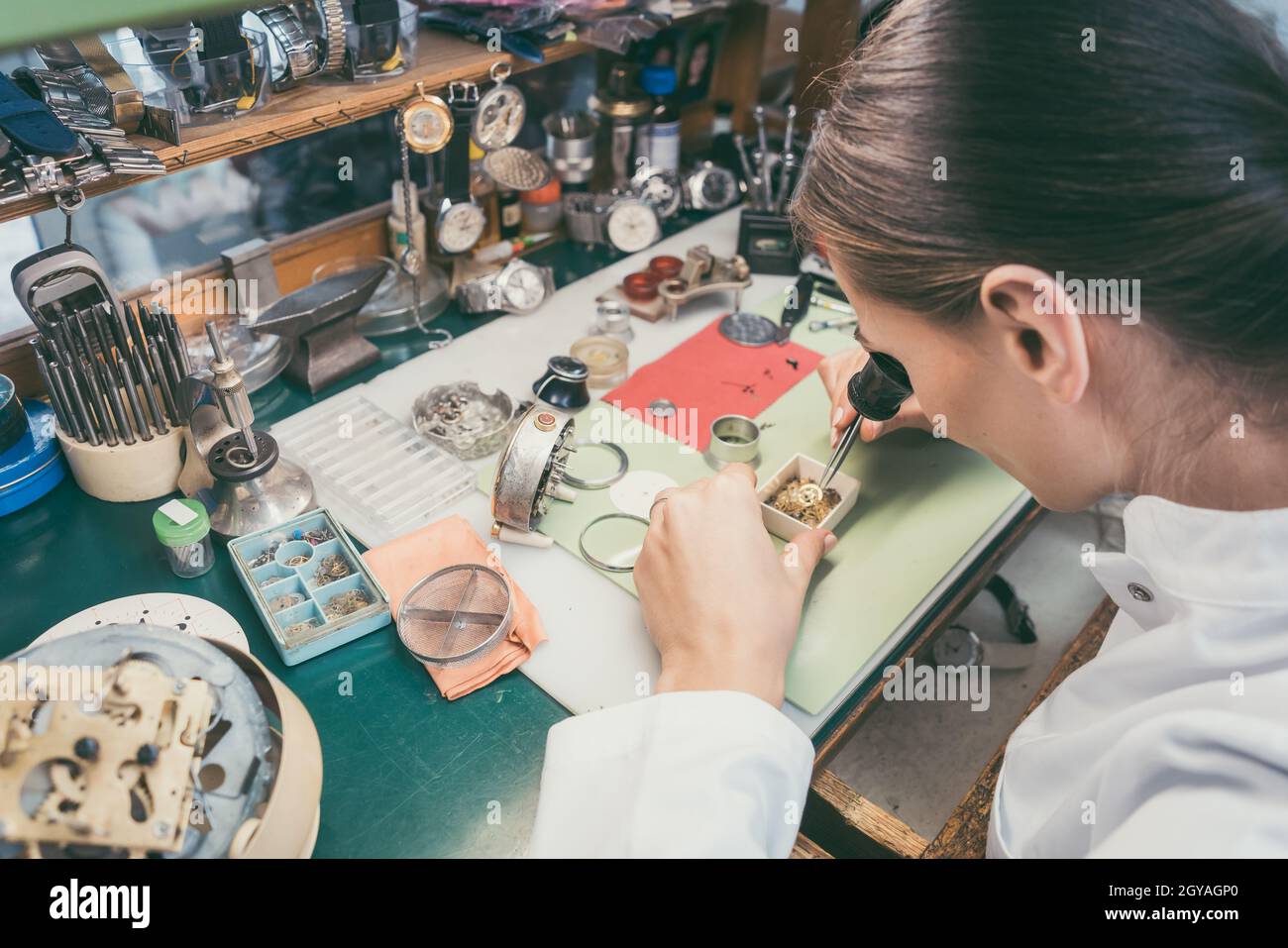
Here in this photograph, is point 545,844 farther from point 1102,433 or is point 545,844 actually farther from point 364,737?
point 1102,433

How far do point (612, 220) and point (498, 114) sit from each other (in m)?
0.36

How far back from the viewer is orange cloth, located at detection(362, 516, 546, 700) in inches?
44.0

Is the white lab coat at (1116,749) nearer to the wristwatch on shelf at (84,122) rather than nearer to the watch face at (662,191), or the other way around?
the wristwatch on shelf at (84,122)

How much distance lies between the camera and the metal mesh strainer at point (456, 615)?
1.12 m

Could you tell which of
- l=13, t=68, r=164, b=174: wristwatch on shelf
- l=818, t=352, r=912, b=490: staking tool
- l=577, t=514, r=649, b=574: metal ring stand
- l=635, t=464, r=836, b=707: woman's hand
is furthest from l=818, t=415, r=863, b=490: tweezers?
l=13, t=68, r=164, b=174: wristwatch on shelf

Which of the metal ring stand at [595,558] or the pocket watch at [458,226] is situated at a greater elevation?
the pocket watch at [458,226]

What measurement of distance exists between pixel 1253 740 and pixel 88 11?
3.00 ft

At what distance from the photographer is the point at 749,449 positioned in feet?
4.77

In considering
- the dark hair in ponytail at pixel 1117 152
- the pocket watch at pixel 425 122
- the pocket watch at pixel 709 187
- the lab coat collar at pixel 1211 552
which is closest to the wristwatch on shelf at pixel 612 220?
the pocket watch at pixel 709 187

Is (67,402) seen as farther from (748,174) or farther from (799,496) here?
(748,174)

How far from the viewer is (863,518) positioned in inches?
53.9

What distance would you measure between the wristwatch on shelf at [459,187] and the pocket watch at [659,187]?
48 cm
